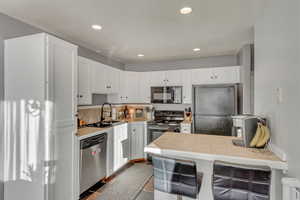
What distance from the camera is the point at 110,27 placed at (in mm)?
2434

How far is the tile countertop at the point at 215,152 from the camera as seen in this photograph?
4.38ft

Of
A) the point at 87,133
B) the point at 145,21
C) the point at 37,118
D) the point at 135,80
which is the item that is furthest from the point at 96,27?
the point at 135,80

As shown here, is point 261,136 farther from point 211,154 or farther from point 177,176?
point 177,176

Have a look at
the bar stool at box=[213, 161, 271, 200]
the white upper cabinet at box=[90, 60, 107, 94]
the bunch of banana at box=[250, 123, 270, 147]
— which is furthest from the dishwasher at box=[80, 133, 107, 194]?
the bunch of banana at box=[250, 123, 270, 147]

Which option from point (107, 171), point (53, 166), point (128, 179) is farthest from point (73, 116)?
point (128, 179)

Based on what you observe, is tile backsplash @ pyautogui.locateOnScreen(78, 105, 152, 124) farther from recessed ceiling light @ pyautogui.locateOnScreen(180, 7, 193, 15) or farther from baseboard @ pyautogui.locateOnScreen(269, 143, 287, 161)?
baseboard @ pyautogui.locateOnScreen(269, 143, 287, 161)

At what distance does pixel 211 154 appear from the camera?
1485 millimetres

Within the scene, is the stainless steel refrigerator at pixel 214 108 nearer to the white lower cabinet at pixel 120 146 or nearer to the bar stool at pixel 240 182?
the white lower cabinet at pixel 120 146

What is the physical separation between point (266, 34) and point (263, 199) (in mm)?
1568

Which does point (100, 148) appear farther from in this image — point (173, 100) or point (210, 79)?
point (210, 79)

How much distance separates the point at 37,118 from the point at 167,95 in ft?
8.95

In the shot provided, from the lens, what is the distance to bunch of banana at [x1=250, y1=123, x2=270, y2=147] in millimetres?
1575

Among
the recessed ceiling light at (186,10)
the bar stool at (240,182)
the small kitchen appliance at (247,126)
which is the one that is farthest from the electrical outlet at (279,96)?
the recessed ceiling light at (186,10)

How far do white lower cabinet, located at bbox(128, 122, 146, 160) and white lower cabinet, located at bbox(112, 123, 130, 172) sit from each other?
13 centimetres
